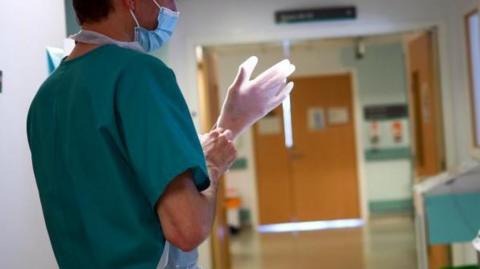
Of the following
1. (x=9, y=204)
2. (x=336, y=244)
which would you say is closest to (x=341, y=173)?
(x=336, y=244)

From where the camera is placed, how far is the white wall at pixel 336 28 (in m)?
3.89

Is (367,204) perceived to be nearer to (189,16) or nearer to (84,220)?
(189,16)

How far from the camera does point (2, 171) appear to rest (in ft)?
5.23

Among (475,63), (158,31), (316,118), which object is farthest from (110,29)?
(316,118)

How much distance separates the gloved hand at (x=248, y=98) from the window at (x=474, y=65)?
Answer: 108 inches

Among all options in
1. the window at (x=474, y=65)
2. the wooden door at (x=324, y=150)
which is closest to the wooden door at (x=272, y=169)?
the wooden door at (x=324, y=150)

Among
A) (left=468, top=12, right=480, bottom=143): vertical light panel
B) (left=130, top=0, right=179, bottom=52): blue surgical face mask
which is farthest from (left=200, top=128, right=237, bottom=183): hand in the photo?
(left=468, top=12, right=480, bottom=143): vertical light panel

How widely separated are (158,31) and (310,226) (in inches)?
268

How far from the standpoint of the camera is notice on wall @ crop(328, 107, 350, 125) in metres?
7.75

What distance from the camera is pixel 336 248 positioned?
618cm

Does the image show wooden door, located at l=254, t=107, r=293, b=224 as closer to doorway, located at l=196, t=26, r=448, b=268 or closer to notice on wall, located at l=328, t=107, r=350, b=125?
doorway, located at l=196, t=26, r=448, b=268

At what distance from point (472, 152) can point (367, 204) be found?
4045 millimetres

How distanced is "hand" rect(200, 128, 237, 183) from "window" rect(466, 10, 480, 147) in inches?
120

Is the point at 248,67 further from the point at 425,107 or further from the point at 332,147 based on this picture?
the point at 332,147
